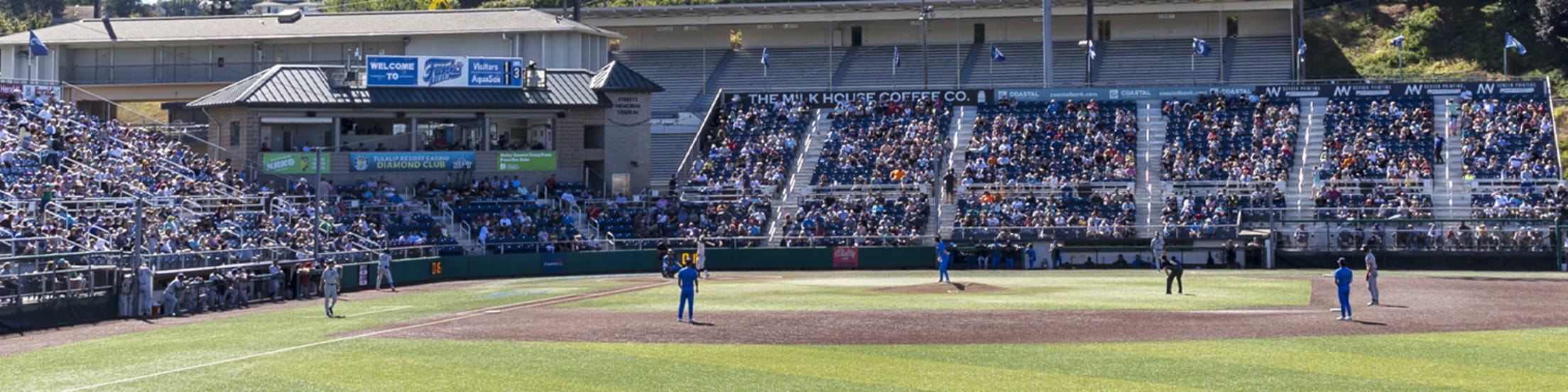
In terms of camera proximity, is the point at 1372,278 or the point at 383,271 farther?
the point at 383,271

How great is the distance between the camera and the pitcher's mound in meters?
41.6

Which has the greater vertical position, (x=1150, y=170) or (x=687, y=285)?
(x=1150, y=170)

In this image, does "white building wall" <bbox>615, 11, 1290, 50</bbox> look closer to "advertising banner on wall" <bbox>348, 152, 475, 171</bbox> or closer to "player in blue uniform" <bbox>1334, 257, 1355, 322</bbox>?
"advertising banner on wall" <bbox>348, 152, 475, 171</bbox>

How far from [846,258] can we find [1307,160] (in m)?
19.0

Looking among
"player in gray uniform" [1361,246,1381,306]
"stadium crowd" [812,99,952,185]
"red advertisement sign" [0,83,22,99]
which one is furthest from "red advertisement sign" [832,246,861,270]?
"red advertisement sign" [0,83,22,99]

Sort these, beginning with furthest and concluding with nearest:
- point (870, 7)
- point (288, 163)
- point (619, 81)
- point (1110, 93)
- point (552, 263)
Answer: point (870, 7)
point (1110, 93)
point (619, 81)
point (288, 163)
point (552, 263)

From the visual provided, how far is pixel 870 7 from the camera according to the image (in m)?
81.9

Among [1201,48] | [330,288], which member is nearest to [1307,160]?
[1201,48]

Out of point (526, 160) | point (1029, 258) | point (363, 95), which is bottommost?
point (1029, 258)

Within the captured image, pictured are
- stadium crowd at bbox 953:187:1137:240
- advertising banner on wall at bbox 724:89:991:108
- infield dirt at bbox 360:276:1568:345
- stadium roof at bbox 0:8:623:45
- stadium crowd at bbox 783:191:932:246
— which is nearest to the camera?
infield dirt at bbox 360:276:1568:345

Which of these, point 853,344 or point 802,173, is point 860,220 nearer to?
point 802,173

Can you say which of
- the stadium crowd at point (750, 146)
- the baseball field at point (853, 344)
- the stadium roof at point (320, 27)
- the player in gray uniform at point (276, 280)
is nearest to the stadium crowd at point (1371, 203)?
the baseball field at point (853, 344)

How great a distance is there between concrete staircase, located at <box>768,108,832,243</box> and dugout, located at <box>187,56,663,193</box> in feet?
22.2

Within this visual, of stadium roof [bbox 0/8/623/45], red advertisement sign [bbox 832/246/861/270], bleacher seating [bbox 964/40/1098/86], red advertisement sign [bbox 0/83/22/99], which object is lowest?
red advertisement sign [bbox 832/246/861/270]
